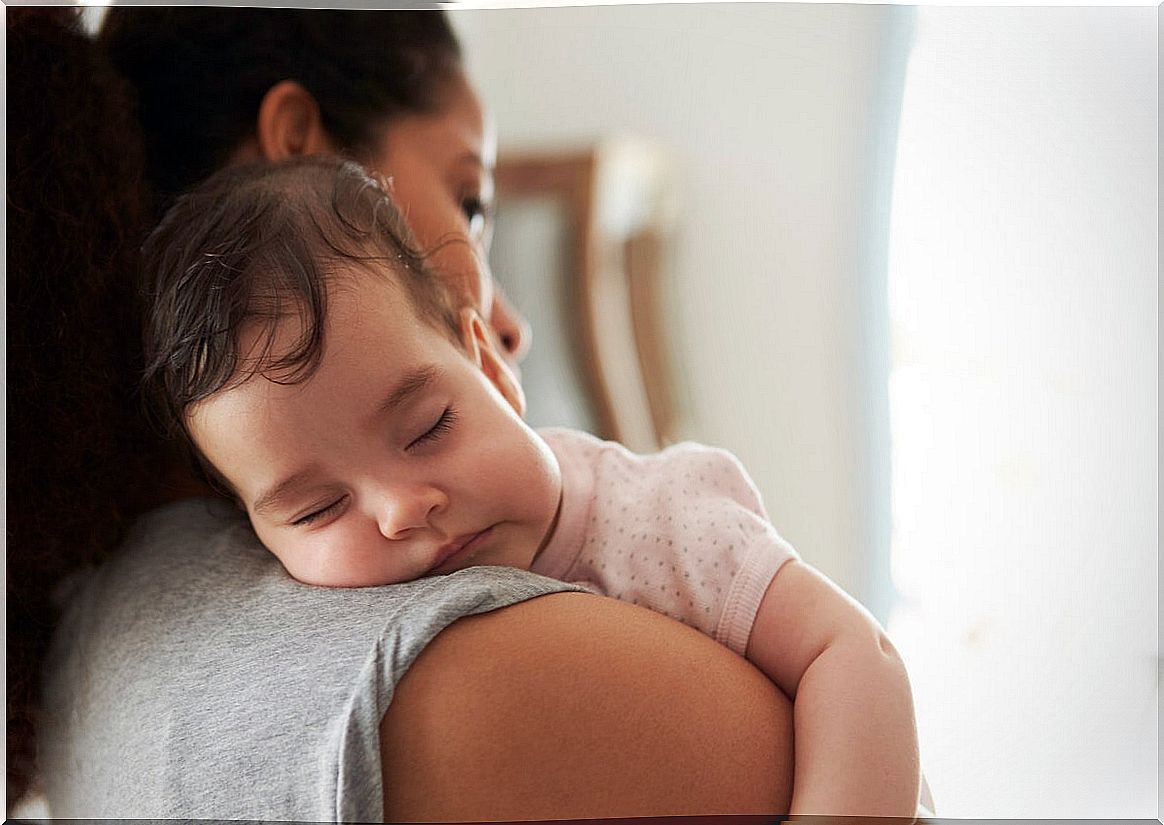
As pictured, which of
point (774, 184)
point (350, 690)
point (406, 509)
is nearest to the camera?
point (350, 690)

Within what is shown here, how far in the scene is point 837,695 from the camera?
661 millimetres

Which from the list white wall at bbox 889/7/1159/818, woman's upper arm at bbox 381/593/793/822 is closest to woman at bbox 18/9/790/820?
woman's upper arm at bbox 381/593/793/822

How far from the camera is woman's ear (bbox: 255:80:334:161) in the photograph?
81cm

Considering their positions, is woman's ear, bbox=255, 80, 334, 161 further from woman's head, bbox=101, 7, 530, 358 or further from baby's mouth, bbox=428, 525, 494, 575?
baby's mouth, bbox=428, 525, 494, 575

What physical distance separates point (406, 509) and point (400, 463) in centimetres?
3

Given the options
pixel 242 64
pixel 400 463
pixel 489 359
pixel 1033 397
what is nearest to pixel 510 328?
pixel 489 359

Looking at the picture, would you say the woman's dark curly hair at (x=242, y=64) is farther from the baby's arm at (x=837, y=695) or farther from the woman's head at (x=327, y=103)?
the baby's arm at (x=837, y=695)

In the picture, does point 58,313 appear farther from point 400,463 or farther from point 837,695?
point 837,695

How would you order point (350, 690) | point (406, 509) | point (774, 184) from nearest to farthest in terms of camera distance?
point (350, 690)
point (406, 509)
point (774, 184)

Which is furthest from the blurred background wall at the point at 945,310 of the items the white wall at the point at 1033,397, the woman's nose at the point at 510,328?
the woman's nose at the point at 510,328

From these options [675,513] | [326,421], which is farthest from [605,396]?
Result: [326,421]

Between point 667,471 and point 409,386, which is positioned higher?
point 409,386

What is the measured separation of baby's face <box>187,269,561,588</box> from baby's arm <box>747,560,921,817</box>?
0.19 m

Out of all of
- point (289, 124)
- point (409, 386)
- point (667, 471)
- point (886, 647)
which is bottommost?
point (886, 647)
